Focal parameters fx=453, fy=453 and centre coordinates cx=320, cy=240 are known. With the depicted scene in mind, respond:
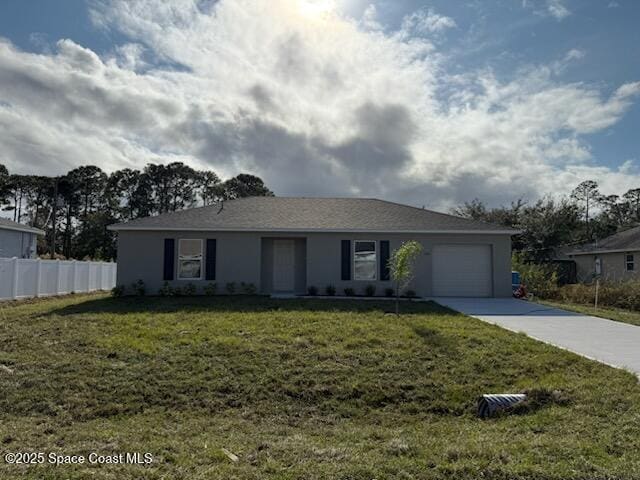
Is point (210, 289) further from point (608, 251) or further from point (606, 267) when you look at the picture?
point (606, 267)

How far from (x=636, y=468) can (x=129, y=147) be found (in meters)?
22.1

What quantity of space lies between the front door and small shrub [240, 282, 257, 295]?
109 cm

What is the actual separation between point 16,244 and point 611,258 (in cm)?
3248

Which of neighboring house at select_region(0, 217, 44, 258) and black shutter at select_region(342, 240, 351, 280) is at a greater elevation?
neighboring house at select_region(0, 217, 44, 258)

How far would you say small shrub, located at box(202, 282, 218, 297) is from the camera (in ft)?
50.9

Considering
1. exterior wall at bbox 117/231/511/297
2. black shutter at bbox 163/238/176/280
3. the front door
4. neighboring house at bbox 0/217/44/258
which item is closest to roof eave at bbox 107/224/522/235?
exterior wall at bbox 117/231/511/297

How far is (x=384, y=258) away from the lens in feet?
53.1

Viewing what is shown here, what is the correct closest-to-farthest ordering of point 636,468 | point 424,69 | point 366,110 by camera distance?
point 636,468, point 424,69, point 366,110

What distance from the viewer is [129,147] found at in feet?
70.4

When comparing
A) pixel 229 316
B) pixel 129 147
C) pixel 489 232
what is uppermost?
pixel 129 147

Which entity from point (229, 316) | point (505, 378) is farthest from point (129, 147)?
point (505, 378)

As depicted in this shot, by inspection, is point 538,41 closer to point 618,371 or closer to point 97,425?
point 618,371

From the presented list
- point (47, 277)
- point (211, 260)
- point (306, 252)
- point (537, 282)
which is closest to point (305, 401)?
point (306, 252)

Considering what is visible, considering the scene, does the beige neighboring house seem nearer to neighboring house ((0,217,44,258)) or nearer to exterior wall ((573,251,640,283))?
A: exterior wall ((573,251,640,283))
